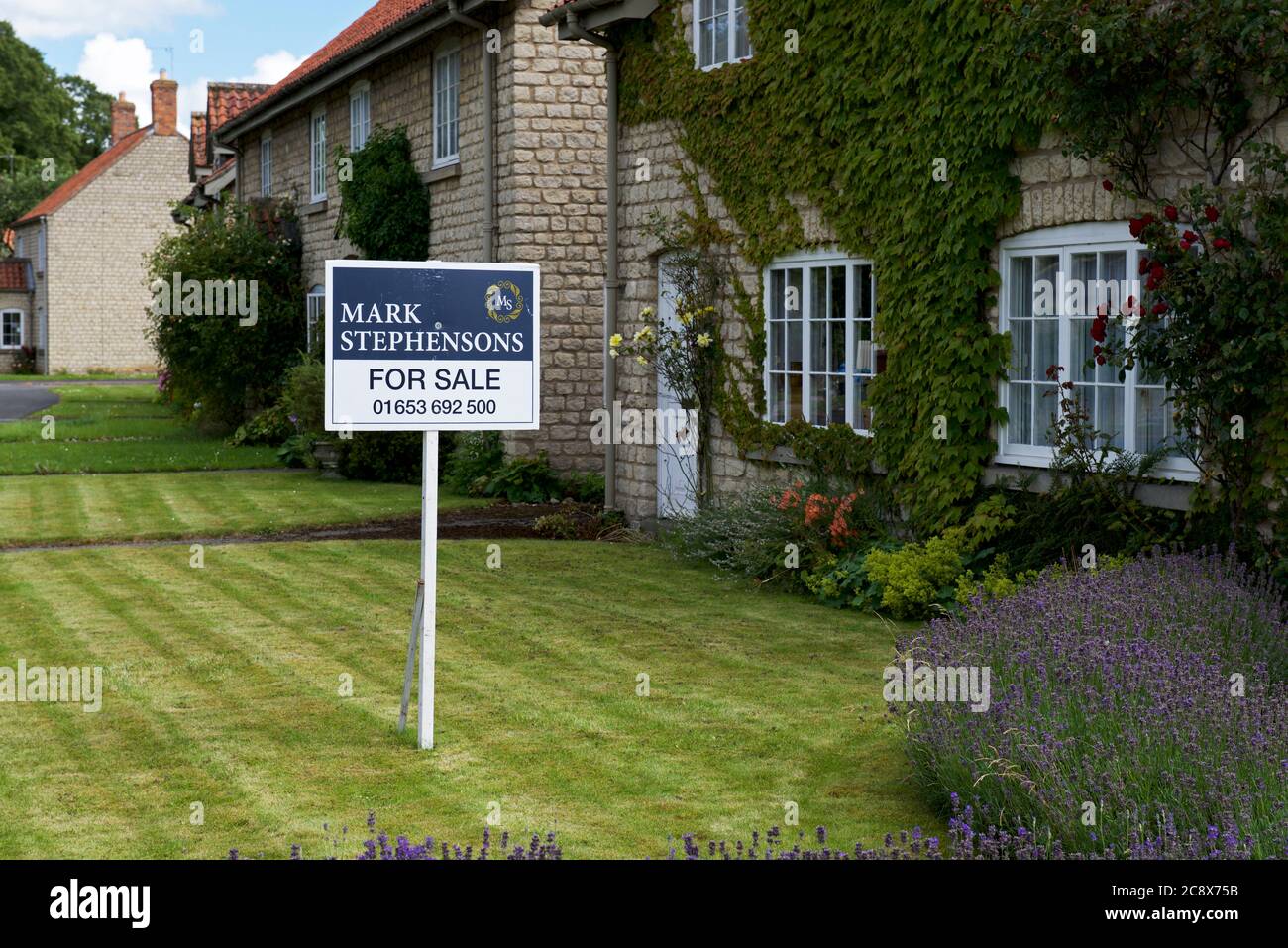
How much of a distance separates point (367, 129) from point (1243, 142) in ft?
56.4

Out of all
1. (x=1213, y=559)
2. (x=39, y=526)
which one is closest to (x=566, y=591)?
(x=1213, y=559)

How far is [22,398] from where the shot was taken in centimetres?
4094

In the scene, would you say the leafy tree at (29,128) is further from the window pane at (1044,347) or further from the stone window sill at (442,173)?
the window pane at (1044,347)

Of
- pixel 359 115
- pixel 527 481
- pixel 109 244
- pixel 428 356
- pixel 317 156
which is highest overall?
pixel 109 244

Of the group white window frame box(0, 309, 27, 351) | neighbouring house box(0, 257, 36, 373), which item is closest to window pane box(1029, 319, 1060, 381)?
neighbouring house box(0, 257, 36, 373)

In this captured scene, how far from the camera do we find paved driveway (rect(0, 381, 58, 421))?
3488 centimetres

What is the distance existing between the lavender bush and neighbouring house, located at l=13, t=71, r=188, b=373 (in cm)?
5733

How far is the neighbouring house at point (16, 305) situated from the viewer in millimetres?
64375

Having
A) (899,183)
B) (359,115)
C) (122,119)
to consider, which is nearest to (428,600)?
(899,183)

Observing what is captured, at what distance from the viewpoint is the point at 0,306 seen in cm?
6456

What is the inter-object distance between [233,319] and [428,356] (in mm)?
20113

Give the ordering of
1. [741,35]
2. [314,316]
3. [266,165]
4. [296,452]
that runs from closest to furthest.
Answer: [741,35], [296,452], [314,316], [266,165]

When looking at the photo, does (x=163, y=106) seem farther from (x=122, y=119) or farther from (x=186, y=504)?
(x=186, y=504)
